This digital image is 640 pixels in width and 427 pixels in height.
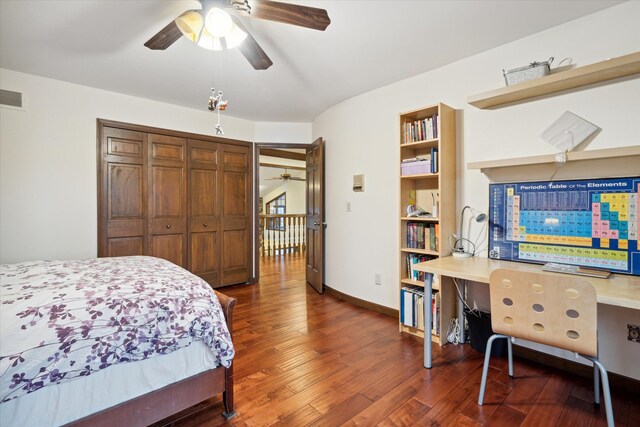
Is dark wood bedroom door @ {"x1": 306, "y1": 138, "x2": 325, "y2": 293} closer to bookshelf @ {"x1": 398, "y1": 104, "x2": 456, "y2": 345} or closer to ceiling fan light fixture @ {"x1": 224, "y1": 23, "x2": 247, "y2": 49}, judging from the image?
bookshelf @ {"x1": 398, "y1": 104, "x2": 456, "y2": 345}

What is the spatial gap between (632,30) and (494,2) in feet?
2.82

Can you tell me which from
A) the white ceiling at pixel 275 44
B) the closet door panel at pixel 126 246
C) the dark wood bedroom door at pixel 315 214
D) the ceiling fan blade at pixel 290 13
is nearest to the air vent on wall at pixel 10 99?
the white ceiling at pixel 275 44

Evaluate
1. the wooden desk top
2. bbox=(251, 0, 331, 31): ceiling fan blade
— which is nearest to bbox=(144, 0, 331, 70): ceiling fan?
bbox=(251, 0, 331, 31): ceiling fan blade

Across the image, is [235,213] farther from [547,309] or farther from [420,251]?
[547,309]

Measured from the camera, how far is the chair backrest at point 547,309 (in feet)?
4.48

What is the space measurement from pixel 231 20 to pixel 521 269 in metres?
2.38

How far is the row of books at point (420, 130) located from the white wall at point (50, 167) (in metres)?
3.08

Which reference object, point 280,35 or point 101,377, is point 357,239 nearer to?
point 280,35

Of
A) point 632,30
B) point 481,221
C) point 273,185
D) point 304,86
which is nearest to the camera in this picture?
point 632,30

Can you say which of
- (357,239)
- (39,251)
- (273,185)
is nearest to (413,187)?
(357,239)

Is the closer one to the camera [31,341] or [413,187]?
[31,341]

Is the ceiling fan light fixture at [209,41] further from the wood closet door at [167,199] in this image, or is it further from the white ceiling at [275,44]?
the wood closet door at [167,199]

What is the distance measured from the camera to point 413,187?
2.88m

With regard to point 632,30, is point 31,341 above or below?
below
